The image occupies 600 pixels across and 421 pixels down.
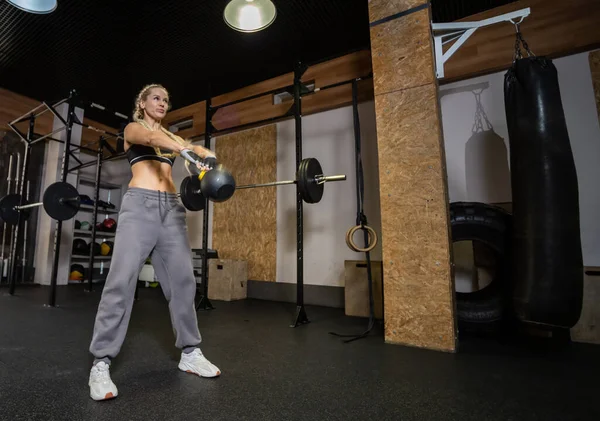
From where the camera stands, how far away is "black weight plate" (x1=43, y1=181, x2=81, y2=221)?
3676 millimetres

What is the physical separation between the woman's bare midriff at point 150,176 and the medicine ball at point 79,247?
548cm

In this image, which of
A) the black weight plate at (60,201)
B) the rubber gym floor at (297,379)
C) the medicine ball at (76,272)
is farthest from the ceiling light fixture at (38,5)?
the medicine ball at (76,272)

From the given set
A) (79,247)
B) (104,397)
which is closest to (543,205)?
(104,397)

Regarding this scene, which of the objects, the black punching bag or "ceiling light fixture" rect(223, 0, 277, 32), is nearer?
the black punching bag

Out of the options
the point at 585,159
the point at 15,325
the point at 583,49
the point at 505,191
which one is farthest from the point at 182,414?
the point at 583,49

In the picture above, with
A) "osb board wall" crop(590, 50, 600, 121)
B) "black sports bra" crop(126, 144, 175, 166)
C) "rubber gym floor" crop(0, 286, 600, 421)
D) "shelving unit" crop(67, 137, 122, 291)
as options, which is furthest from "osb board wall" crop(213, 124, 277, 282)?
"osb board wall" crop(590, 50, 600, 121)

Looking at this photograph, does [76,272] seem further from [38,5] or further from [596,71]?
[596,71]

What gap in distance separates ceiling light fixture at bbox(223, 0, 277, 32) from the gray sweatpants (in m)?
1.82

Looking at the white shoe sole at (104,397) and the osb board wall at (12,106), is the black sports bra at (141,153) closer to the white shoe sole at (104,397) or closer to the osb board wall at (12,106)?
the white shoe sole at (104,397)

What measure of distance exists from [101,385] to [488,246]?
2665 mm

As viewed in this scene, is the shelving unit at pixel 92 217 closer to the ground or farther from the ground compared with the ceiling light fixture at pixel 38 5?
closer to the ground

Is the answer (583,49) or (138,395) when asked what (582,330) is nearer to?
(583,49)

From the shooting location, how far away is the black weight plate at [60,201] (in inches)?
145

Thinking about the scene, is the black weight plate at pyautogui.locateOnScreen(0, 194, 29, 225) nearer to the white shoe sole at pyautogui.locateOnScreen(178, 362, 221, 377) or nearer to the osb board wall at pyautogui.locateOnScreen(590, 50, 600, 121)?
the white shoe sole at pyautogui.locateOnScreen(178, 362, 221, 377)
